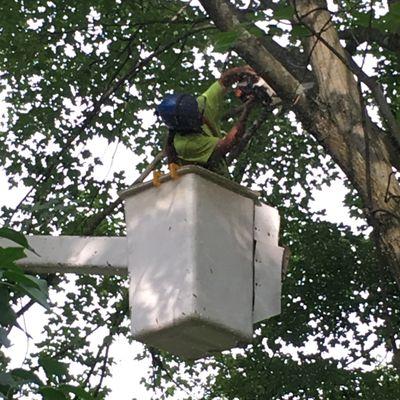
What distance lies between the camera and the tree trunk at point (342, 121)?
11.2ft

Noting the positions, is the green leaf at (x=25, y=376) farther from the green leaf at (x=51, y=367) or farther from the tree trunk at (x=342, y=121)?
the tree trunk at (x=342, y=121)

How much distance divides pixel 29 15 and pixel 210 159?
3232 millimetres

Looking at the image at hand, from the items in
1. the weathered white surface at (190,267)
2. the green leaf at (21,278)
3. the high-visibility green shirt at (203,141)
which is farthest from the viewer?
the high-visibility green shirt at (203,141)

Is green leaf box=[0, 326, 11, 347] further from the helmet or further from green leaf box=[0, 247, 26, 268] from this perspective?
the helmet

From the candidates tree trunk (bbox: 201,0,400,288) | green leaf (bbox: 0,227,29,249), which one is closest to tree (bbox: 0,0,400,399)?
tree trunk (bbox: 201,0,400,288)

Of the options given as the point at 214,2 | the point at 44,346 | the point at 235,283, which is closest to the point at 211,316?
the point at 235,283

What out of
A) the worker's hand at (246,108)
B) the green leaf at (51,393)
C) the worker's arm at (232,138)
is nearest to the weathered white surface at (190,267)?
the worker's arm at (232,138)

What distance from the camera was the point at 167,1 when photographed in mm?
6445

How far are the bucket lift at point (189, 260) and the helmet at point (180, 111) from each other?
24 centimetres

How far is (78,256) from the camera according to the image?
10.6ft

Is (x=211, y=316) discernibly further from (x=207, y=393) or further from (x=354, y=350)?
(x=207, y=393)

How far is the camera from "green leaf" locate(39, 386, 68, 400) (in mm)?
1439

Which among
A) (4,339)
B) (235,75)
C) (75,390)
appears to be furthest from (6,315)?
(235,75)

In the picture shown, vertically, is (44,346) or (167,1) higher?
(167,1)
